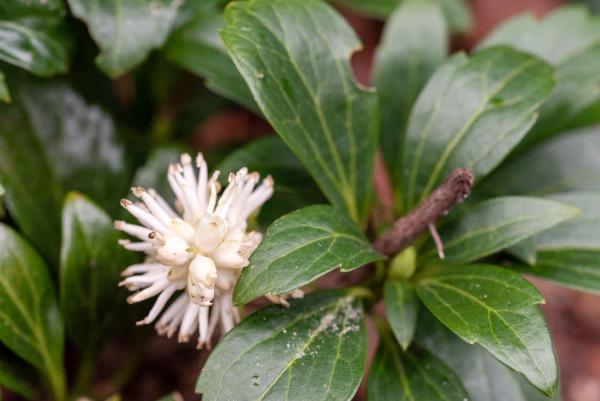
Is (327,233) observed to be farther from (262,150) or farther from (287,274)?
(262,150)

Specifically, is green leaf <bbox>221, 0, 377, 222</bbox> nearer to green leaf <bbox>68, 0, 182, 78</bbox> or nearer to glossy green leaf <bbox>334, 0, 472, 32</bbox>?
green leaf <bbox>68, 0, 182, 78</bbox>

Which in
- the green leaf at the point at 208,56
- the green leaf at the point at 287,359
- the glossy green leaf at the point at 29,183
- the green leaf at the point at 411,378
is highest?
the green leaf at the point at 208,56

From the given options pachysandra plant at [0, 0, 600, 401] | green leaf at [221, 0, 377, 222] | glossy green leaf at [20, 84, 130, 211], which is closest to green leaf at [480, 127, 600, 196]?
pachysandra plant at [0, 0, 600, 401]

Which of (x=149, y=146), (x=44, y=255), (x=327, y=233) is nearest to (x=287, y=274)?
(x=327, y=233)

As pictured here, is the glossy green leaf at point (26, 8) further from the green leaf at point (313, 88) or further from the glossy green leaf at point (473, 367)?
the glossy green leaf at point (473, 367)

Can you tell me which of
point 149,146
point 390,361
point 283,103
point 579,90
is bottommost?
point 390,361

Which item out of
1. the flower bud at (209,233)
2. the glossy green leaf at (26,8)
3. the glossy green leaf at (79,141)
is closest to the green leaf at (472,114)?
the flower bud at (209,233)
